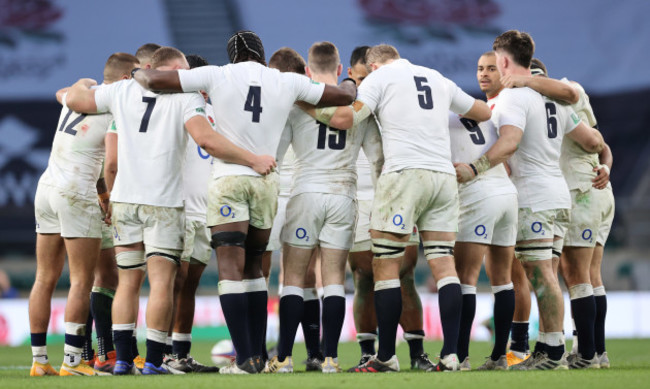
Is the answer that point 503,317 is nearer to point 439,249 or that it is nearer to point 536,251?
point 536,251

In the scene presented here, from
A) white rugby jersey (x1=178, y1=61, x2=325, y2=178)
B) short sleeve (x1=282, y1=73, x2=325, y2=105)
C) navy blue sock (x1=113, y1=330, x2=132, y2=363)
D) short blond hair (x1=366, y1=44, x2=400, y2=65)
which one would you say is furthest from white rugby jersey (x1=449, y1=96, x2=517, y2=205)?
navy blue sock (x1=113, y1=330, x2=132, y2=363)

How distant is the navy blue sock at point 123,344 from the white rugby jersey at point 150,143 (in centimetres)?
98

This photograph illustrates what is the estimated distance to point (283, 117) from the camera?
6.65 metres

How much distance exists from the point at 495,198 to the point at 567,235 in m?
1.04

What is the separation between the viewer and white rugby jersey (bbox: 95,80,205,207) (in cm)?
644

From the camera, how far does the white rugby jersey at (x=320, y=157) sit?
6859 mm

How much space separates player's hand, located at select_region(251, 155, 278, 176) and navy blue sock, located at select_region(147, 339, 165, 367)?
1.47 meters

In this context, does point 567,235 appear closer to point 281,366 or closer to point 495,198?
point 495,198

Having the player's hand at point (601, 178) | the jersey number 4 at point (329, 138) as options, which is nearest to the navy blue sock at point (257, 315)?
the jersey number 4 at point (329, 138)

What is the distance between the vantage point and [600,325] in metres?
7.74

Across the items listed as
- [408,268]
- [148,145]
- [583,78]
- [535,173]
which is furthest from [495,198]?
[583,78]

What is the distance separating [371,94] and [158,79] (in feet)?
5.46

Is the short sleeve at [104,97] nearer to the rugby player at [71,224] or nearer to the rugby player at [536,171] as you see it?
the rugby player at [71,224]

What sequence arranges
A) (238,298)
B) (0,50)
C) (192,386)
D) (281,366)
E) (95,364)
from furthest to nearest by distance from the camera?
(0,50), (95,364), (281,366), (238,298), (192,386)
